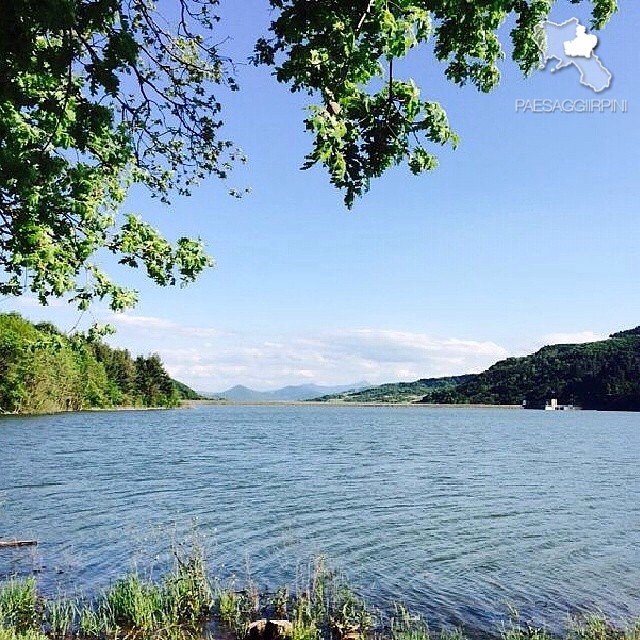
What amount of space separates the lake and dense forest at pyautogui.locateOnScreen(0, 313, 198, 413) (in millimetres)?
21956

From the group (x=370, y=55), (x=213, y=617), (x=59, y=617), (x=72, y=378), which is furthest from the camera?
(x=72, y=378)

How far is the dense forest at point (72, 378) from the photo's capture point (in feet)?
326

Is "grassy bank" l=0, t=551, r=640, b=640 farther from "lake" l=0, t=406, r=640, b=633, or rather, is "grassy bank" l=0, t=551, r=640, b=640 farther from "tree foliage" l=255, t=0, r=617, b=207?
"tree foliage" l=255, t=0, r=617, b=207

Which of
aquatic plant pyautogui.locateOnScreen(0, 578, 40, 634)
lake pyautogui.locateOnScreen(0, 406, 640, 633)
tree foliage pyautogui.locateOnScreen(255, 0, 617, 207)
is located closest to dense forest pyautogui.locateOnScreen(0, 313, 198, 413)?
lake pyautogui.locateOnScreen(0, 406, 640, 633)

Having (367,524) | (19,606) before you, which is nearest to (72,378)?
(367,524)

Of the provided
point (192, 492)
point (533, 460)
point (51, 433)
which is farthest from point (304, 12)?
point (51, 433)

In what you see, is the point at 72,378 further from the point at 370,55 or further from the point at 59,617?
the point at 370,55

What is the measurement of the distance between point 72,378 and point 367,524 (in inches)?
4775

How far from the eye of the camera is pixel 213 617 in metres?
12.6

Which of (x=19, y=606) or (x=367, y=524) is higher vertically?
(x=19, y=606)

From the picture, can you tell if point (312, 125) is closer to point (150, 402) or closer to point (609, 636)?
point (609, 636)

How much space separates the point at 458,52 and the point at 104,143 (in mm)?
5861

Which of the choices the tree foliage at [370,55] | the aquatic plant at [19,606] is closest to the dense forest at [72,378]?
the aquatic plant at [19,606]

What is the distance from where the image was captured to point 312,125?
5883 mm
